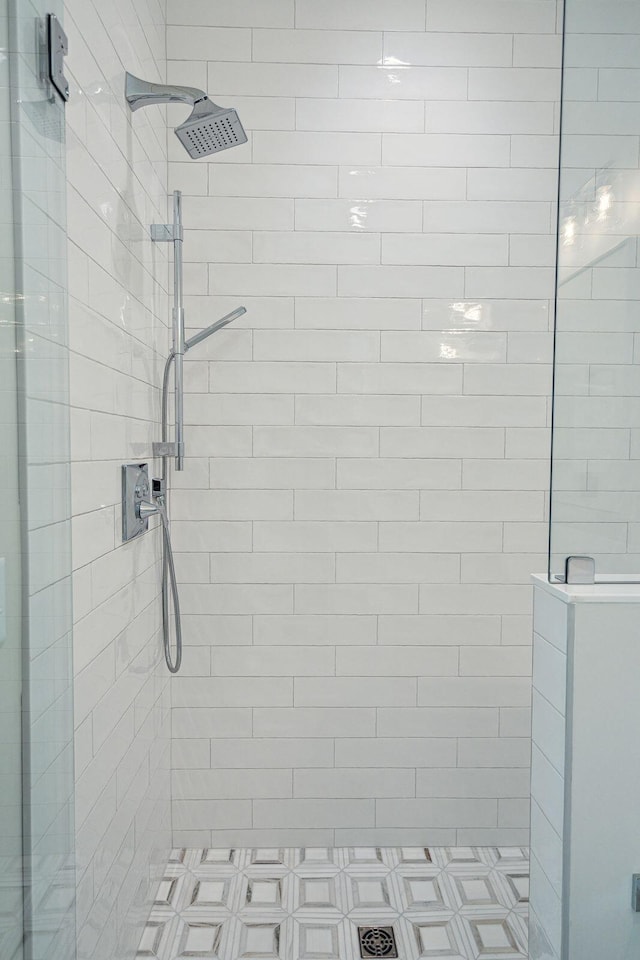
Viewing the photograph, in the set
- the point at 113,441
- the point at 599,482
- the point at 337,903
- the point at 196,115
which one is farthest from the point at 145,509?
the point at 337,903

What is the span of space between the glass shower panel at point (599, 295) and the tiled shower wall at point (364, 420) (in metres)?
0.95

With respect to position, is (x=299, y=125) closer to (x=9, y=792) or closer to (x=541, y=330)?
(x=541, y=330)

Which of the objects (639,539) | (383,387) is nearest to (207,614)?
(383,387)

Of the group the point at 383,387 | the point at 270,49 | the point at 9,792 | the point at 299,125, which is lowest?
the point at 9,792

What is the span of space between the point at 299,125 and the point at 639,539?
1.70 meters

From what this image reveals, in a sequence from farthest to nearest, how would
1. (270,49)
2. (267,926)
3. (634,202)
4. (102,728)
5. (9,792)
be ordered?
(270,49) → (267,926) → (102,728) → (634,202) → (9,792)

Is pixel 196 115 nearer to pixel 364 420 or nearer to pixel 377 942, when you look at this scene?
pixel 364 420

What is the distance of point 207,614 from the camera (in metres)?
2.32

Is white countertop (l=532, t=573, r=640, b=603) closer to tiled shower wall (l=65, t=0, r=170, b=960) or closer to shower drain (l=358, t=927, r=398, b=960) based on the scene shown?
tiled shower wall (l=65, t=0, r=170, b=960)

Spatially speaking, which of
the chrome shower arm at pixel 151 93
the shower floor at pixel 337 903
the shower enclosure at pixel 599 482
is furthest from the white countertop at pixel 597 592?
the chrome shower arm at pixel 151 93

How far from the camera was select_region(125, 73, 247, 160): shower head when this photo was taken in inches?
63.4

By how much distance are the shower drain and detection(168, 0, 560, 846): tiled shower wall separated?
426 mm

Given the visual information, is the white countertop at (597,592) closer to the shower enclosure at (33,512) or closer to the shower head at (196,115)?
the shower enclosure at (33,512)

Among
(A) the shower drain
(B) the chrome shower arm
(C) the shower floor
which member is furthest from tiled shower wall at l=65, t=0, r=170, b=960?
(A) the shower drain
